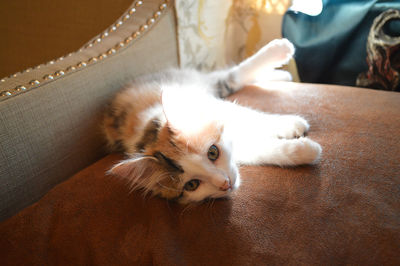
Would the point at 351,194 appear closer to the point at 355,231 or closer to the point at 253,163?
the point at 355,231

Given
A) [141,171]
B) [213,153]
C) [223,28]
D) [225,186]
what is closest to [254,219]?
[225,186]

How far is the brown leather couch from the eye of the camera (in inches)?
22.2

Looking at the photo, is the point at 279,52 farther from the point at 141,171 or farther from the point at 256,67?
the point at 141,171

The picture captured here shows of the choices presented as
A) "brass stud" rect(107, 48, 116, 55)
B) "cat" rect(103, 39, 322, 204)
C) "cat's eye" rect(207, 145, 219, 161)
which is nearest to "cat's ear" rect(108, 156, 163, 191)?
"cat" rect(103, 39, 322, 204)

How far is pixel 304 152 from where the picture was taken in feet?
2.38

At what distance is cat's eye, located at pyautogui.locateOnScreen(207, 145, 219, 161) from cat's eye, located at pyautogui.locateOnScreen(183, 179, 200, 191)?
0.25 feet

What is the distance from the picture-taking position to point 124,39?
3.35ft

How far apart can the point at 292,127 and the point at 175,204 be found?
441 millimetres

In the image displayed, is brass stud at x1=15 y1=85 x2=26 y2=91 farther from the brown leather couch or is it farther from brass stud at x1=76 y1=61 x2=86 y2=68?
brass stud at x1=76 y1=61 x2=86 y2=68

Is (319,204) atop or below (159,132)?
below

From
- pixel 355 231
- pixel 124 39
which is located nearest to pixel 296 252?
pixel 355 231

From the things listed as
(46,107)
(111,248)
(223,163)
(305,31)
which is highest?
(305,31)

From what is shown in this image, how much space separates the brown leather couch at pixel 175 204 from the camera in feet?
1.85

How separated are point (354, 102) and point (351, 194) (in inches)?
16.9
